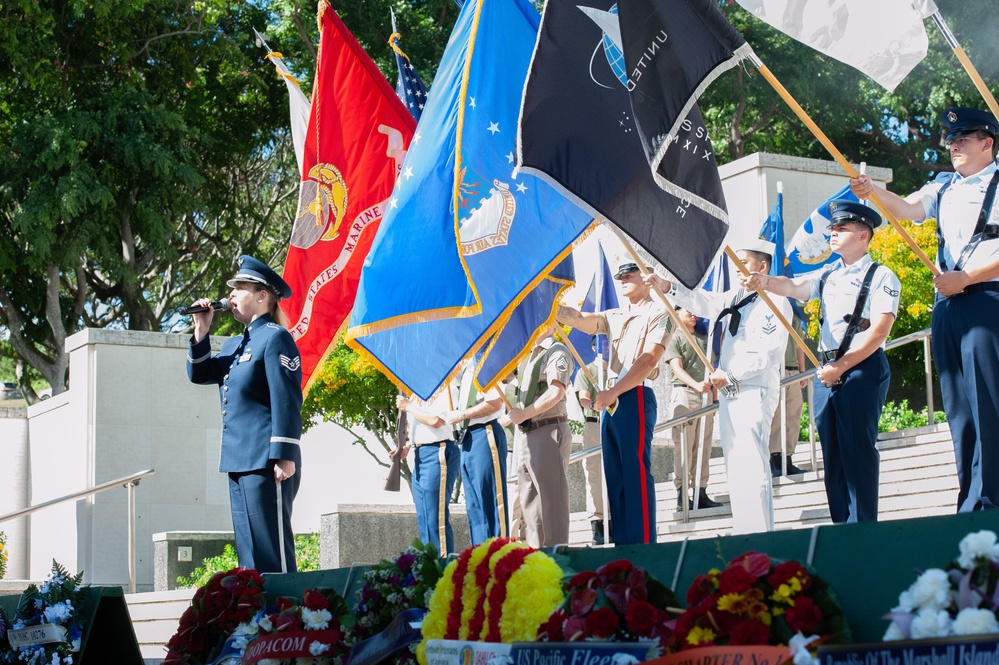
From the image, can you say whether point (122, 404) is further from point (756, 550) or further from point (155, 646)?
point (756, 550)

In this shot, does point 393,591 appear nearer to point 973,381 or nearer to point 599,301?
point 973,381

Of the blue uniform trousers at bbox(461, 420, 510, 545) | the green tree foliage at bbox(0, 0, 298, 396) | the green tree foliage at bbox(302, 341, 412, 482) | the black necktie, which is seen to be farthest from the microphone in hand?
the green tree foliage at bbox(0, 0, 298, 396)

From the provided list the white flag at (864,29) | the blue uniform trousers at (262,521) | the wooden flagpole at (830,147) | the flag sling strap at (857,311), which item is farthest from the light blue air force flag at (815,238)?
the blue uniform trousers at (262,521)

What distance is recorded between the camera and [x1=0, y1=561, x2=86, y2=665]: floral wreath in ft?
19.1

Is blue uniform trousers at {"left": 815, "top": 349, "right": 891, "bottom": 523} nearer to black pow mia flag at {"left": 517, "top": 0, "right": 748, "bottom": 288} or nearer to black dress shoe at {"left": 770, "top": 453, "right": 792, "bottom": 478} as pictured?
black pow mia flag at {"left": 517, "top": 0, "right": 748, "bottom": 288}

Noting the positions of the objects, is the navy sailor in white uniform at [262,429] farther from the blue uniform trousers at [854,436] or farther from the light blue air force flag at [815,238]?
the light blue air force flag at [815,238]

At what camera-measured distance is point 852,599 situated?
3.36 meters

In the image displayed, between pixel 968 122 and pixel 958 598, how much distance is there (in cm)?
339

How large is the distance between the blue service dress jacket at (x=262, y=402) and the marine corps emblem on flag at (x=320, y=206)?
1963 mm

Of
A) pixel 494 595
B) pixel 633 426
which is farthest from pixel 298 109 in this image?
pixel 494 595

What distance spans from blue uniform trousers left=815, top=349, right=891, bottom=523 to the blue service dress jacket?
8.83 ft

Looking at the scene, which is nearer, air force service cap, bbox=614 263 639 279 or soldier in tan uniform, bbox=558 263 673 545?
soldier in tan uniform, bbox=558 263 673 545

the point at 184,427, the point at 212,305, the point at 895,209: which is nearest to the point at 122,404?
the point at 184,427

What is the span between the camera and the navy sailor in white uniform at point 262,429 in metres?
6.74
